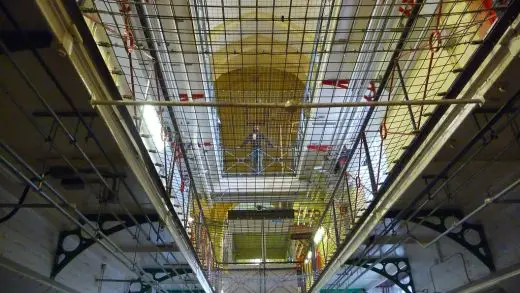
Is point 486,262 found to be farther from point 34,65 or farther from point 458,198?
point 34,65

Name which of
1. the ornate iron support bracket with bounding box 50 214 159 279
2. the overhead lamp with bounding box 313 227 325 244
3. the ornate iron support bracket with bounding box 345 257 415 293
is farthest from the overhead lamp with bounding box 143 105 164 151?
the ornate iron support bracket with bounding box 345 257 415 293

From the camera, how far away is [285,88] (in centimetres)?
379

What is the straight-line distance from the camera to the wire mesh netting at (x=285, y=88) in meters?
2.38

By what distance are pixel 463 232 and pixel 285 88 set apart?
91.2 inches

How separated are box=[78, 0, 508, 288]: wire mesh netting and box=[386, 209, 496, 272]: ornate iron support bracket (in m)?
0.64

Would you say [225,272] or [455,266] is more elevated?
[225,272]

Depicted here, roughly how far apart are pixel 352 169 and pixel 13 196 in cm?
326

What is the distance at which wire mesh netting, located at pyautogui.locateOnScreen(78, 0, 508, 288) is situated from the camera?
7.82ft

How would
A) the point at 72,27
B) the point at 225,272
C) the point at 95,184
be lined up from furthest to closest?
the point at 225,272 < the point at 95,184 < the point at 72,27

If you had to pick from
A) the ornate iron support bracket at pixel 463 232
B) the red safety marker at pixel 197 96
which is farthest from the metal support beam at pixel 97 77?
the ornate iron support bracket at pixel 463 232

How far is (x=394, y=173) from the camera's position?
242cm

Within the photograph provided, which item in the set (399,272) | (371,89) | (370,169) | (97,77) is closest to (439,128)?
(370,169)

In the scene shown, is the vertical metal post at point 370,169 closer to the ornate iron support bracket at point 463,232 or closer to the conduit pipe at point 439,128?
the conduit pipe at point 439,128

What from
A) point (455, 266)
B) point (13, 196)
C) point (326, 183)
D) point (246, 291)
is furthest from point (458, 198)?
point (246, 291)
